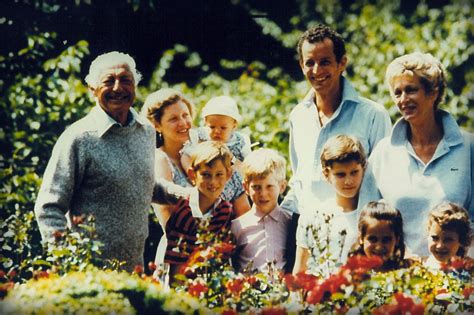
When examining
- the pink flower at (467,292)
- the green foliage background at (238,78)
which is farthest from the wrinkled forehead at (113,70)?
the pink flower at (467,292)

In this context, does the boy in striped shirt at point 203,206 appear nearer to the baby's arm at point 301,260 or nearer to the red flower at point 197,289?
the baby's arm at point 301,260

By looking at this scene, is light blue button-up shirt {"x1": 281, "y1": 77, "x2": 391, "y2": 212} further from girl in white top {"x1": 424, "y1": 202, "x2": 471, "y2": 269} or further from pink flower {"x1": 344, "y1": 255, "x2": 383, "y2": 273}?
pink flower {"x1": 344, "y1": 255, "x2": 383, "y2": 273}

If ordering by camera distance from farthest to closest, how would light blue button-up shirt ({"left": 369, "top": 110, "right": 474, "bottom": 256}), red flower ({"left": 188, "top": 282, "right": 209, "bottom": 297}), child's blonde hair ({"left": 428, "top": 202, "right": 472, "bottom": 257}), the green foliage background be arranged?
the green foliage background < light blue button-up shirt ({"left": 369, "top": 110, "right": 474, "bottom": 256}) < child's blonde hair ({"left": 428, "top": 202, "right": 472, "bottom": 257}) < red flower ({"left": 188, "top": 282, "right": 209, "bottom": 297})

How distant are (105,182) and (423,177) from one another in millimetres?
1595

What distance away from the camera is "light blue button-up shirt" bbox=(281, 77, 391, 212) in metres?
4.43

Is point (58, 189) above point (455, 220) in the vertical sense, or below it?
above

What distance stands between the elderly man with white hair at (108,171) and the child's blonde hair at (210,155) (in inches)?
9.3

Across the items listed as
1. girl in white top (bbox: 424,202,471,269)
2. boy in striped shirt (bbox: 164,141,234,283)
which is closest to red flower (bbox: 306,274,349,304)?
girl in white top (bbox: 424,202,471,269)

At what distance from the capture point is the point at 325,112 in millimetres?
4500

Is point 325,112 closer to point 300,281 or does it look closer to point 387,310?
point 300,281

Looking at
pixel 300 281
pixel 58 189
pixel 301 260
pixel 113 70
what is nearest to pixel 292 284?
pixel 300 281

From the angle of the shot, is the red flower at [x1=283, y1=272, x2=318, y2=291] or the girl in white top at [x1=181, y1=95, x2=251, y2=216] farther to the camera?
the girl in white top at [x1=181, y1=95, x2=251, y2=216]

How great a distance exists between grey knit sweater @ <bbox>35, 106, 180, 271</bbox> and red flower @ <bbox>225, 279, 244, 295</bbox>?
799 millimetres

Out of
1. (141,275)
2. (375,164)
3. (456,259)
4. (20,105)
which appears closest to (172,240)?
(141,275)
